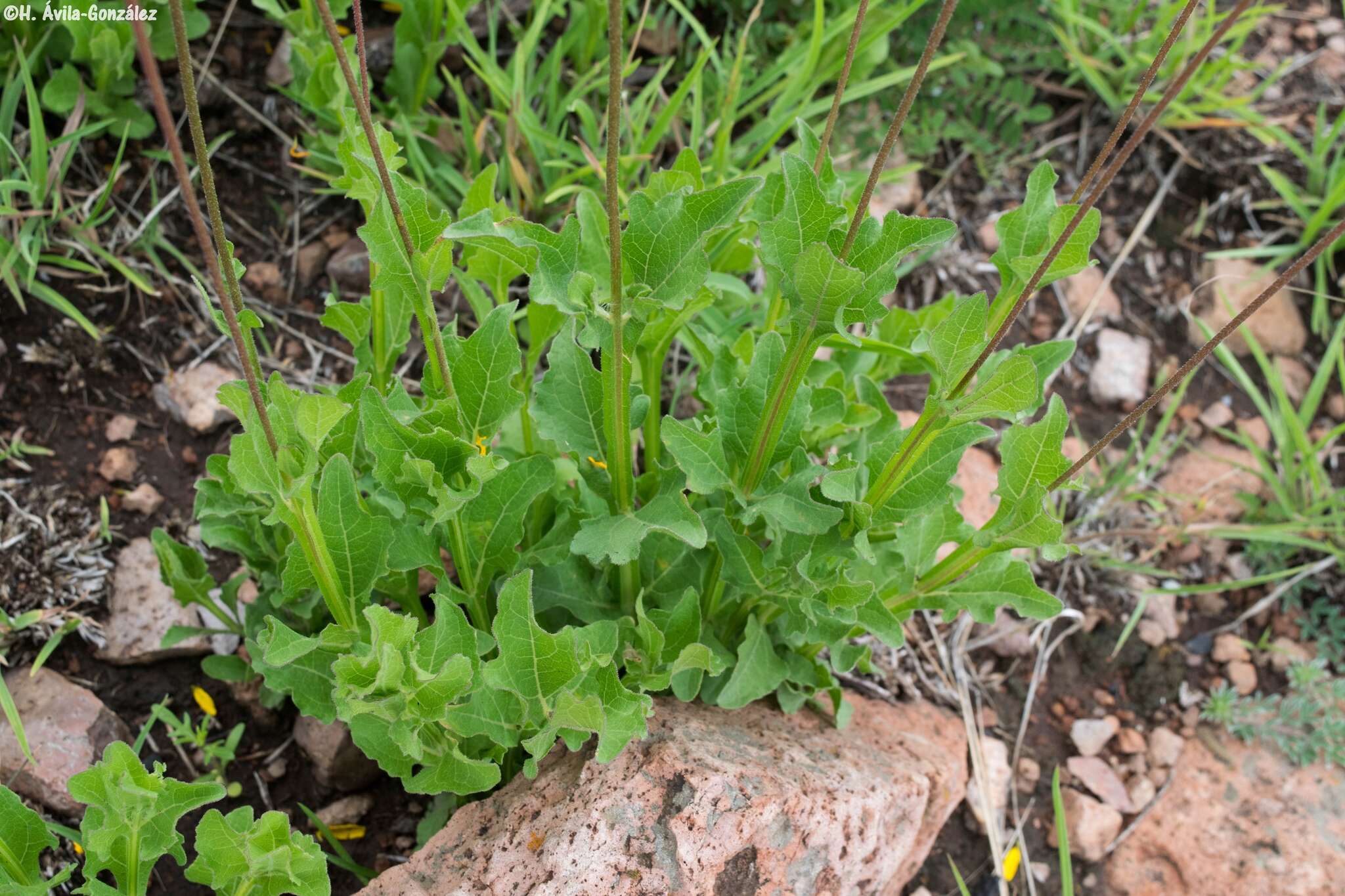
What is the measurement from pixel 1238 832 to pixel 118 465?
301 cm

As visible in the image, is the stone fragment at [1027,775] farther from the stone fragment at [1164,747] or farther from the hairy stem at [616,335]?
the hairy stem at [616,335]

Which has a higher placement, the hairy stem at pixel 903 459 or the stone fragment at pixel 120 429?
the hairy stem at pixel 903 459

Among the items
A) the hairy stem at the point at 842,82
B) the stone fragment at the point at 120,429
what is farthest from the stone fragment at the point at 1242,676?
the stone fragment at the point at 120,429

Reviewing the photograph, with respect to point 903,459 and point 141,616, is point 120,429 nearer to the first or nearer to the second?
point 141,616

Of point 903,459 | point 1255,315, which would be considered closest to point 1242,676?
point 1255,315

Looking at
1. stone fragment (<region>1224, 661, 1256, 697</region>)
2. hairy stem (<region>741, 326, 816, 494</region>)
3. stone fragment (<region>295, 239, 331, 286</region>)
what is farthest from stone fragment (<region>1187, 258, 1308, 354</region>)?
stone fragment (<region>295, 239, 331, 286</region>)

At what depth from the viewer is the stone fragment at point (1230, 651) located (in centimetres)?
336

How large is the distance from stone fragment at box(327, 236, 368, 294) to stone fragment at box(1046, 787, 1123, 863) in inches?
94.3

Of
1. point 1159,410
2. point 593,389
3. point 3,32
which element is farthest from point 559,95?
point 1159,410

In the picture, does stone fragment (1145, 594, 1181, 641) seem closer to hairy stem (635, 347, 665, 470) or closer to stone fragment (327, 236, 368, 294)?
hairy stem (635, 347, 665, 470)

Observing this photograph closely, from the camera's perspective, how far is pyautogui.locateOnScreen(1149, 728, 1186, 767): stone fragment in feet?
10.2

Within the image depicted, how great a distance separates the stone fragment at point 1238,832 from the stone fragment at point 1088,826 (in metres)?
0.05

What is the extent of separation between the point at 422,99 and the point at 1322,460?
119 inches

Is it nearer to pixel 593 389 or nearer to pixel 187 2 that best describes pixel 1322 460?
pixel 593 389
